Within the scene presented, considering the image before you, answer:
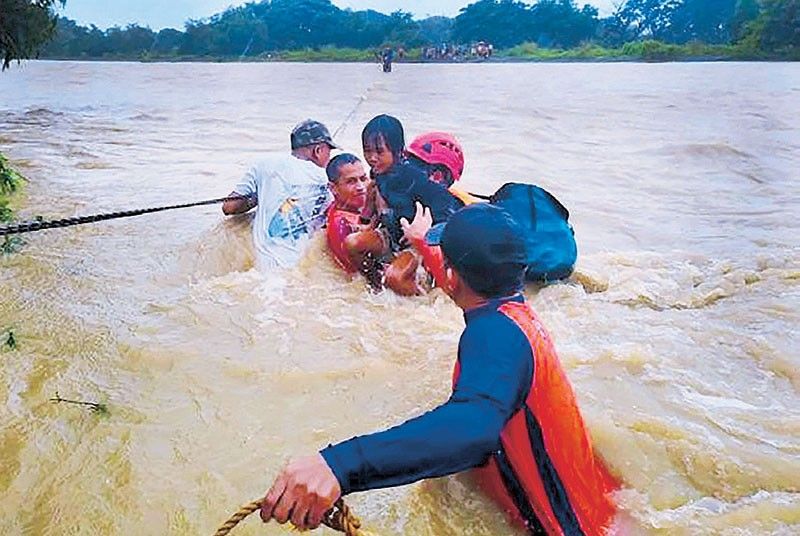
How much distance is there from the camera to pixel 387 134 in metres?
5.20

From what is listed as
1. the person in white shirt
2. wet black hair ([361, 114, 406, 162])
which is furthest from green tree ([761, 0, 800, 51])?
wet black hair ([361, 114, 406, 162])

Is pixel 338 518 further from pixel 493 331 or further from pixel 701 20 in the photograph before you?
pixel 701 20

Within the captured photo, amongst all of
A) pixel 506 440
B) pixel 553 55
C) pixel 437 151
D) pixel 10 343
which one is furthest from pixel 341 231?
pixel 553 55

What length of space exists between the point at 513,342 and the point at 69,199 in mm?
8819

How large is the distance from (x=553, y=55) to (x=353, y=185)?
2437 inches

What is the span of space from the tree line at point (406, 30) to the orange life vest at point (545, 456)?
226 ft

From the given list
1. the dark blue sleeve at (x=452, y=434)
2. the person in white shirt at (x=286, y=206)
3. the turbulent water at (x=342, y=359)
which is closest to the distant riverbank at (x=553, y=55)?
the turbulent water at (x=342, y=359)

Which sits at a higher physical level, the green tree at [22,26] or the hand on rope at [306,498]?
the green tree at [22,26]

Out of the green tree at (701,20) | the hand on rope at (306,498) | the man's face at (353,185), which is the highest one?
the hand on rope at (306,498)

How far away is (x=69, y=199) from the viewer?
9.89 metres

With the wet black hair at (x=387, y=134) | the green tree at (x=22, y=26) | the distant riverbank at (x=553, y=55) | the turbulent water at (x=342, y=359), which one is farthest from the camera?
the distant riverbank at (x=553, y=55)

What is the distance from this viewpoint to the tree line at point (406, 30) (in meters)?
72.4

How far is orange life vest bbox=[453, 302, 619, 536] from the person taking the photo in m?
2.29

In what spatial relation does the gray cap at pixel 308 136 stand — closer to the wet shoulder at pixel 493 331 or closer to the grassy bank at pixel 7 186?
the grassy bank at pixel 7 186
